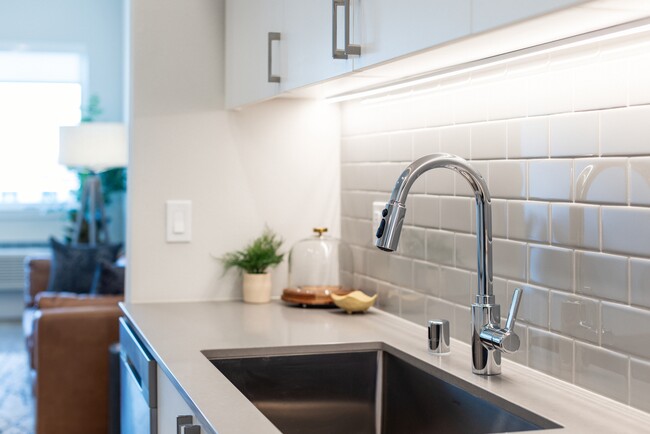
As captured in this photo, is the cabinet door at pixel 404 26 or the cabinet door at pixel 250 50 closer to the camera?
the cabinet door at pixel 404 26

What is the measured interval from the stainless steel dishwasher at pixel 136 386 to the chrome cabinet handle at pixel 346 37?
0.82 metres

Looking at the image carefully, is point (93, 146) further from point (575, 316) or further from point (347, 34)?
point (575, 316)

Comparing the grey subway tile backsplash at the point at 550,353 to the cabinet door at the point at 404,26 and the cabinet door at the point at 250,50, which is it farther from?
the cabinet door at the point at 250,50

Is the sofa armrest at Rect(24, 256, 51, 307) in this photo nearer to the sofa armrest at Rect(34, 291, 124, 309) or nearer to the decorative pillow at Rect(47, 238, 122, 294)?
the decorative pillow at Rect(47, 238, 122, 294)

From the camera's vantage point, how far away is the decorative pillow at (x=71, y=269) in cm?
545

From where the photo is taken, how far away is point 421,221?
7.13ft

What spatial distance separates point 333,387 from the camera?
1931 millimetres

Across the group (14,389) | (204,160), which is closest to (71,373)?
(204,160)

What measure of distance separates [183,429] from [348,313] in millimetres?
944

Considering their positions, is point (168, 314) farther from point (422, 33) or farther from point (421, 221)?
point (422, 33)

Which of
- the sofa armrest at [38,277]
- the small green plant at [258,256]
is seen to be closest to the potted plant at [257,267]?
the small green plant at [258,256]

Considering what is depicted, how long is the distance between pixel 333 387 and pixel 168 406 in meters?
0.38

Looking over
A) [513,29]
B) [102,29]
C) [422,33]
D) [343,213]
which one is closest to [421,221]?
[343,213]

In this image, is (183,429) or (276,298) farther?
(276,298)
